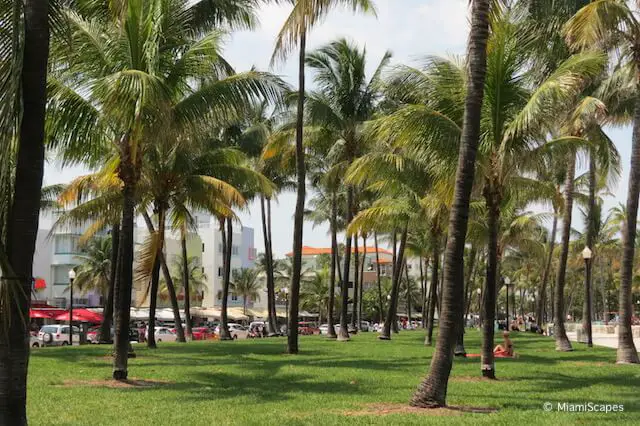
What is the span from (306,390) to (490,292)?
504cm

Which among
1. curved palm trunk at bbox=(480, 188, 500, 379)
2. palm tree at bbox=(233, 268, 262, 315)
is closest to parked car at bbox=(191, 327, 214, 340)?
curved palm trunk at bbox=(480, 188, 500, 379)

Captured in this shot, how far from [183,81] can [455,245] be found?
7.91m

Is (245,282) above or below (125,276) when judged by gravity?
above

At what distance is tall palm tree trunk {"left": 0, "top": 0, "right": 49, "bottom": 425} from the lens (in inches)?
270

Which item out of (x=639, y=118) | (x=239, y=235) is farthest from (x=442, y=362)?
(x=239, y=235)

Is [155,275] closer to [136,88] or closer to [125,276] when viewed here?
[125,276]

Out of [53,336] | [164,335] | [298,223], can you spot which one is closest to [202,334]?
[164,335]

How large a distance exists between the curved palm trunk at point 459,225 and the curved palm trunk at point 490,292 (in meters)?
4.33

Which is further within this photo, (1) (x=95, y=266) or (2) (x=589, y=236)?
(1) (x=95, y=266)

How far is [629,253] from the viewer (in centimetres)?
2020

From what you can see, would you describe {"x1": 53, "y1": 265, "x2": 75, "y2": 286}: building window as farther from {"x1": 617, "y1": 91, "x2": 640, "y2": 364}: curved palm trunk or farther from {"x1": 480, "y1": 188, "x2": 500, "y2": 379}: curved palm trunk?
{"x1": 480, "y1": 188, "x2": 500, "y2": 379}: curved palm trunk

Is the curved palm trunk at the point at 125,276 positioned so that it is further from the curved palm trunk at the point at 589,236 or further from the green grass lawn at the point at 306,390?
the curved palm trunk at the point at 589,236

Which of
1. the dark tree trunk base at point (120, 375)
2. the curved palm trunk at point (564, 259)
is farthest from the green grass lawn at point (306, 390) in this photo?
the curved palm trunk at point (564, 259)

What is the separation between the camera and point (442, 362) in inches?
436
